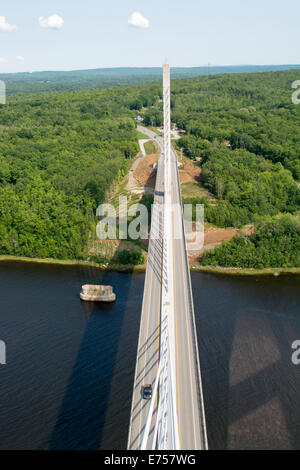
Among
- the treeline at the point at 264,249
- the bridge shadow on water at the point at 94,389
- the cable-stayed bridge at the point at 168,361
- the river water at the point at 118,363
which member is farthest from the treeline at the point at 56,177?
the treeline at the point at 264,249

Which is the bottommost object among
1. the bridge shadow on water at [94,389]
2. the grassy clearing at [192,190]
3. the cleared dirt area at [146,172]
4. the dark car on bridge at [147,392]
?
the bridge shadow on water at [94,389]

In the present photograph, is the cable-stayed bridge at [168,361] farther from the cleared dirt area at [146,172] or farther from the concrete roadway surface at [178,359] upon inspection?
the cleared dirt area at [146,172]

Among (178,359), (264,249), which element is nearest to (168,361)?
(178,359)

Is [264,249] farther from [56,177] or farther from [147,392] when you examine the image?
[56,177]

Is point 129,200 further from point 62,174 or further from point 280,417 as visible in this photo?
point 280,417

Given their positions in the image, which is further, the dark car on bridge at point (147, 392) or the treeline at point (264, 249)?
the treeline at point (264, 249)

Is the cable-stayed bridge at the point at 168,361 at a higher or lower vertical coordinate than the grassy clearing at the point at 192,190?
lower
